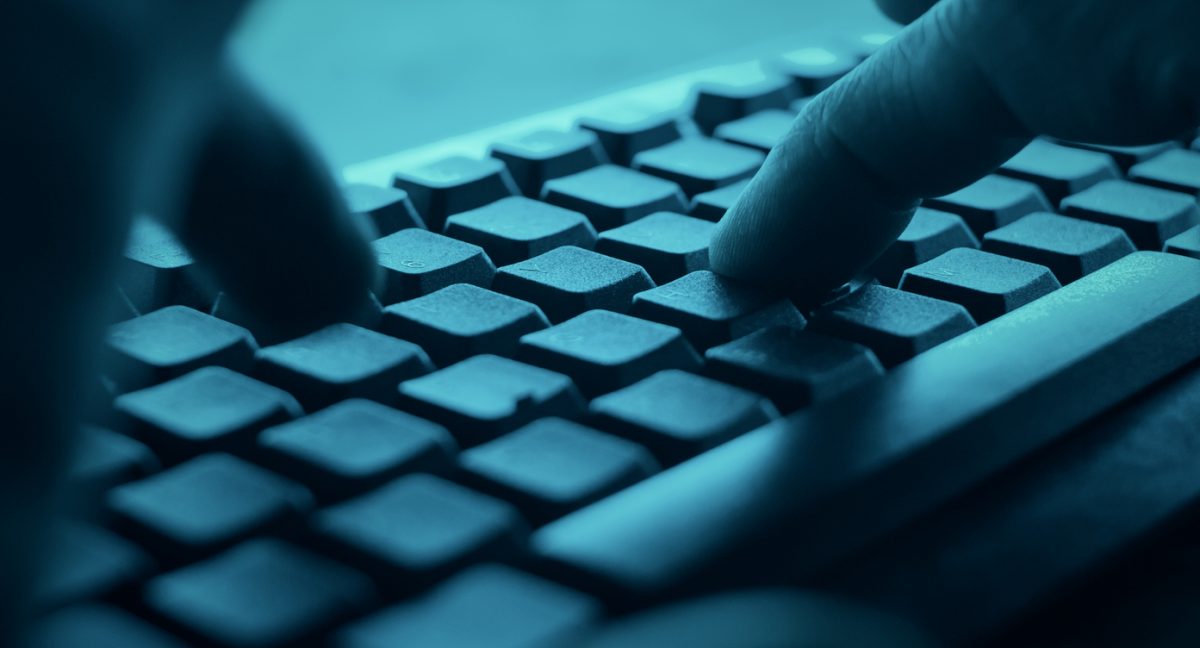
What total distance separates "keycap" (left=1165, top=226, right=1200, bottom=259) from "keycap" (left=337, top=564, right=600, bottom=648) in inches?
14.7

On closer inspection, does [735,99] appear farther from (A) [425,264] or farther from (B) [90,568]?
(B) [90,568]

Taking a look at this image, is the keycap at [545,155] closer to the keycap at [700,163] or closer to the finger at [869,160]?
the keycap at [700,163]

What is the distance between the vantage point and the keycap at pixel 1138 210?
62cm

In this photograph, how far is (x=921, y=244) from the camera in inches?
23.5

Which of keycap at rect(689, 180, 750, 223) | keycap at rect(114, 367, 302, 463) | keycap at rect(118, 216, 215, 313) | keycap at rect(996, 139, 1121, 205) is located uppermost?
keycap at rect(118, 216, 215, 313)

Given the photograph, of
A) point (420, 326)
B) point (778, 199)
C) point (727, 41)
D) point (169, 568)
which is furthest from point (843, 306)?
point (727, 41)

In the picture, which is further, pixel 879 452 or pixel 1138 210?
pixel 1138 210

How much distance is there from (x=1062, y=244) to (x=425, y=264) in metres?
0.28

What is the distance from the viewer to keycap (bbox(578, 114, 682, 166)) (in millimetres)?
723

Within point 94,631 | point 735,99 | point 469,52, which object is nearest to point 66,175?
point 94,631

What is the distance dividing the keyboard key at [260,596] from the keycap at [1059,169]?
1.48 ft

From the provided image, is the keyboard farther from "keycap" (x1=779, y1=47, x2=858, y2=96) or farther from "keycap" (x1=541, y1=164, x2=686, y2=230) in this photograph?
"keycap" (x1=779, y1=47, x2=858, y2=96)

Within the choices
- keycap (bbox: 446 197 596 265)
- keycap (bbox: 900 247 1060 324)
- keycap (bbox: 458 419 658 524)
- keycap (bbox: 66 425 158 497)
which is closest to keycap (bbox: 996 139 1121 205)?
keycap (bbox: 900 247 1060 324)

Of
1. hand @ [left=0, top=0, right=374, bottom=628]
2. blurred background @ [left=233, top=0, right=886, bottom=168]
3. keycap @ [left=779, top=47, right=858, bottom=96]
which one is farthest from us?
blurred background @ [left=233, top=0, right=886, bottom=168]
